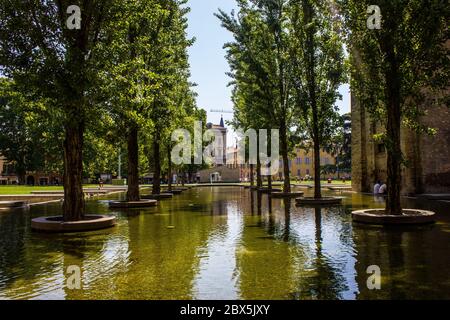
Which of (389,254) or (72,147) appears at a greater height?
(72,147)

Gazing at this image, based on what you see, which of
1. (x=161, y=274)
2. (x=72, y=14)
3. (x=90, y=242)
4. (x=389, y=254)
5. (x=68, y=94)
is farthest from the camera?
(x=72, y=14)

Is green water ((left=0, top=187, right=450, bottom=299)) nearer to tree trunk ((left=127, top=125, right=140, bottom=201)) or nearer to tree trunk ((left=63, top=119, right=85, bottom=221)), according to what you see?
tree trunk ((left=63, top=119, right=85, bottom=221))

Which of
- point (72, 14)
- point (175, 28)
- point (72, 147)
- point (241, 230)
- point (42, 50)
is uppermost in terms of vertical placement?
point (175, 28)

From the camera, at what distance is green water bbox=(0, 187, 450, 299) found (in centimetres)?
657

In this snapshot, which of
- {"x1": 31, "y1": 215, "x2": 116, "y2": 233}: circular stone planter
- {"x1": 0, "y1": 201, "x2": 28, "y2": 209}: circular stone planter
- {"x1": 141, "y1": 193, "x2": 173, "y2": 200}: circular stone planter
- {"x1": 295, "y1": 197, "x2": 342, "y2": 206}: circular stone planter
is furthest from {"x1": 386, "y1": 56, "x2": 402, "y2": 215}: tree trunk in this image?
{"x1": 0, "y1": 201, "x2": 28, "y2": 209}: circular stone planter

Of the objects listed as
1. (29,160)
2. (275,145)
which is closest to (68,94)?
(275,145)

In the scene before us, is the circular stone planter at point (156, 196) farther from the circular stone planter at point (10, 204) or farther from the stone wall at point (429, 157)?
the stone wall at point (429, 157)

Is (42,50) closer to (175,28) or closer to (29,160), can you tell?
(175,28)

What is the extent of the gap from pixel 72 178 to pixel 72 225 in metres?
1.97

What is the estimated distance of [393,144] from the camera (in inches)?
578

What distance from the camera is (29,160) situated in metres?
85.2

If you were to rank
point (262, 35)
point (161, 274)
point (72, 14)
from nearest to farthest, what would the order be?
point (161, 274)
point (72, 14)
point (262, 35)

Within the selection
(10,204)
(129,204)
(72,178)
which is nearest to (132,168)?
(129,204)
